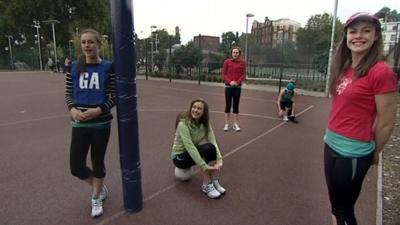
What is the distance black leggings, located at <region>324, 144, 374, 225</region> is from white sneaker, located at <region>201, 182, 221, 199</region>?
1439mm

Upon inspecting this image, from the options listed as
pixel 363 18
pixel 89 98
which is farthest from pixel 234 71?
pixel 363 18

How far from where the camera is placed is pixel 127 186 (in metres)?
3.04

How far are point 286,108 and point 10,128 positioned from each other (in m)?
6.59

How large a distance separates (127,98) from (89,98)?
345mm

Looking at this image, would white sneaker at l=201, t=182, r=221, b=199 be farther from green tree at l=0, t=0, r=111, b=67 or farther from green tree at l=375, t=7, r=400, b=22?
green tree at l=0, t=0, r=111, b=67

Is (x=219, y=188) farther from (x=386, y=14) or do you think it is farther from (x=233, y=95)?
(x=386, y=14)

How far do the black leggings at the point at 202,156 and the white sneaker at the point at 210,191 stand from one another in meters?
0.29

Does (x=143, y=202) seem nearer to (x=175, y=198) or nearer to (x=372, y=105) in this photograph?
(x=175, y=198)

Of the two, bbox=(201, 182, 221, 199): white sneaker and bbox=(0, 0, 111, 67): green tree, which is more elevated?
bbox=(0, 0, 111, 67): green tree

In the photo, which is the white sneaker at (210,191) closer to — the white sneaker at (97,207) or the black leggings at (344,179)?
the white sneaker at (97,207)

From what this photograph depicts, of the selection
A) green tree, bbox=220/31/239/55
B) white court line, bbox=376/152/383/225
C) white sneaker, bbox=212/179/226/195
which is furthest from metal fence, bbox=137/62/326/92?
white sneaker, bbox=212/179/226/195

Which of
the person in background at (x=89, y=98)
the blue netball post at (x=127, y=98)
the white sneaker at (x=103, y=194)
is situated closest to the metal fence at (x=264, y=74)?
the white sneaker at (x=103, y=194)

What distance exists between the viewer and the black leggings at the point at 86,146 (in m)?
2.83

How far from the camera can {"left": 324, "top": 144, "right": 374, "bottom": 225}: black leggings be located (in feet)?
6.58
